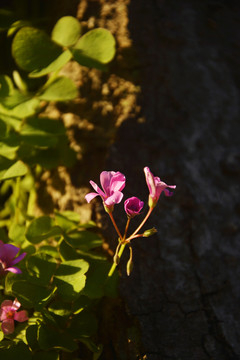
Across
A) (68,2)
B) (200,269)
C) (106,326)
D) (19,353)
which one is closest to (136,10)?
(68,2)

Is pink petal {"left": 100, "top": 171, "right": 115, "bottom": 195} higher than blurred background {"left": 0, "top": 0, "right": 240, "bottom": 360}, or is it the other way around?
pink petal {"left": 100, "top": 171, "right": 115, "bottom": 195}

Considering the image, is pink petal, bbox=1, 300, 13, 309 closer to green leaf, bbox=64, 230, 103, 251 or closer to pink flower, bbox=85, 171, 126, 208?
green leaf, bbox=64, 230, 103, 251

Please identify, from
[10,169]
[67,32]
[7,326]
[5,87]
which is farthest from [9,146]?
[7,326]

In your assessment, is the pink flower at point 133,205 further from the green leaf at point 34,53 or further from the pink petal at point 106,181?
the green leaf at point 34,53

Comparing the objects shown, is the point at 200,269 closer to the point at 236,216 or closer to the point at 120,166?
the point at 236,216

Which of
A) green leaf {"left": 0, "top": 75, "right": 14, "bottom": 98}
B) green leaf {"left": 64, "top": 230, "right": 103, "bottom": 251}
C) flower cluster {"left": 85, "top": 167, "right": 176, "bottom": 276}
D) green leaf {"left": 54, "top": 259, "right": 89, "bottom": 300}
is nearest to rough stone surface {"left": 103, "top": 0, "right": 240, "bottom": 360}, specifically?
green leaf {"left": 64, "top": 230, "right": 103, "bottom": 251}

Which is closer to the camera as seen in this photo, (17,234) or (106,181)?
(106,181)

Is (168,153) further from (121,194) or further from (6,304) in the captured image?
(6,304)
